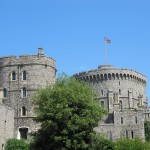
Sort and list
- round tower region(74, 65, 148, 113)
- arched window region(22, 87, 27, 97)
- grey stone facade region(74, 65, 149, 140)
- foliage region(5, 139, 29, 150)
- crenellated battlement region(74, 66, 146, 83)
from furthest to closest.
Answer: crenellated battlement region(74, 66, 146, 83) < round tower region(74, 65, 148, 113) < grey stone facade region(74, 65, 149, 140) < arched window region(22, 87, 27, 97) < foliage region(5, 139, 29, 150)

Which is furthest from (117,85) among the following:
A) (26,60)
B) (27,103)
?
(27,103)

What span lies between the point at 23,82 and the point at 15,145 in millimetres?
11559

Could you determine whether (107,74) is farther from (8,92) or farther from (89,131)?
(89,131)

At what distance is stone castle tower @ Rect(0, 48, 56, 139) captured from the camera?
2785 inches

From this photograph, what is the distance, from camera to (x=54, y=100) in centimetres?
5406

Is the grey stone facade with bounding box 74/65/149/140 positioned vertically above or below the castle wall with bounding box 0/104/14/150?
Answer: above

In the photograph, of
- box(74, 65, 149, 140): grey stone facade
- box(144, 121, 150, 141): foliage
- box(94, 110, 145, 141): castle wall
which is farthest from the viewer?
box(74, 65, 149, 140): grey stone facade

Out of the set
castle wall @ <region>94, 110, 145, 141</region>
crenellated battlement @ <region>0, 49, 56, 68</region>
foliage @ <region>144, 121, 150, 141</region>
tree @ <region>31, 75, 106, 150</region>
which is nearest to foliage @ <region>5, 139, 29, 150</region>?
tree @ <region>31, 75, 106, 150</region>

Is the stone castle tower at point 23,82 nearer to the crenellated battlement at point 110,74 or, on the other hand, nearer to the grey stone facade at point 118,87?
the grey stone facade at point 118,87

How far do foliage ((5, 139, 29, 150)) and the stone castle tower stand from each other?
5.71 metres

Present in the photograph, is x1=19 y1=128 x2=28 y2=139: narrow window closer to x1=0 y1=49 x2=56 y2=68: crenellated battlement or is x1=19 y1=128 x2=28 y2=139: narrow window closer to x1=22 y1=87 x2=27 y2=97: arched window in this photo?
x1=22 y1=87 x2=27 y2=97: arched window

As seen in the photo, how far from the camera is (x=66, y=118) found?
173ft

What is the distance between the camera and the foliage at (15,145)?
63.7m

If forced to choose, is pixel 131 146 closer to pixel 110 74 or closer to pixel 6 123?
pixel 6 123
